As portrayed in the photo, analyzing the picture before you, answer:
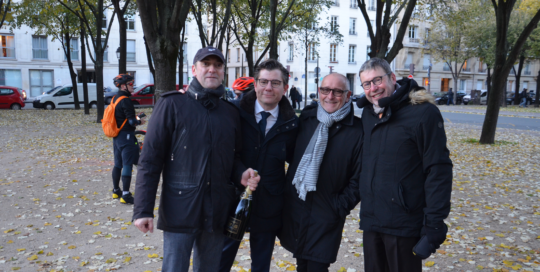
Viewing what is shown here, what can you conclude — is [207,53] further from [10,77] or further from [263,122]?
[10,77]

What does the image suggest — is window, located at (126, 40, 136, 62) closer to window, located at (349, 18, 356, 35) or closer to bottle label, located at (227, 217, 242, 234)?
window, located at (349, 18, 356, 35)

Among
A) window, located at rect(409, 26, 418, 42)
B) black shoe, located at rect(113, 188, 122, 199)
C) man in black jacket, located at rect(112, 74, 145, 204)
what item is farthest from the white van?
window, located at rect(409, 26, 418, 42)

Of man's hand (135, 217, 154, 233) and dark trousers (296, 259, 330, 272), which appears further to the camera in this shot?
dark trousers (296, 259, 330, 272)

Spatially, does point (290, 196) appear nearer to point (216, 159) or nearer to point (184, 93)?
point (216, 159)

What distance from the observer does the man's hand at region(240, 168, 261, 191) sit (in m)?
2.90

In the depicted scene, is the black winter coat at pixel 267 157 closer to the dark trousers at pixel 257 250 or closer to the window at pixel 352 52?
the dark trousers at pixel 257 250

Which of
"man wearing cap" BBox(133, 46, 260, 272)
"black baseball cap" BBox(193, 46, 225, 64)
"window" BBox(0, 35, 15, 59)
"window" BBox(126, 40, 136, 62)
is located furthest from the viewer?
"window" BBox(126, 40, 136, 62)

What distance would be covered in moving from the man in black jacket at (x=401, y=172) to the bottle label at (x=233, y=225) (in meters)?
0.88

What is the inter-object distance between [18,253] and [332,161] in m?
3.78

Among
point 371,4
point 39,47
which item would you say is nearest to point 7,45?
point 39,47

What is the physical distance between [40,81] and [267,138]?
1757 inches

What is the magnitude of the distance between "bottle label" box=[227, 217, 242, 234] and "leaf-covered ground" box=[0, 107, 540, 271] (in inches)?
64.6

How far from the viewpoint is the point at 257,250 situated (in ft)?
10.9

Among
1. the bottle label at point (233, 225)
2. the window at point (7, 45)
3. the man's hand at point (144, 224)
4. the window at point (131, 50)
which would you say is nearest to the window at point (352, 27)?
the window at point (131, 50)
